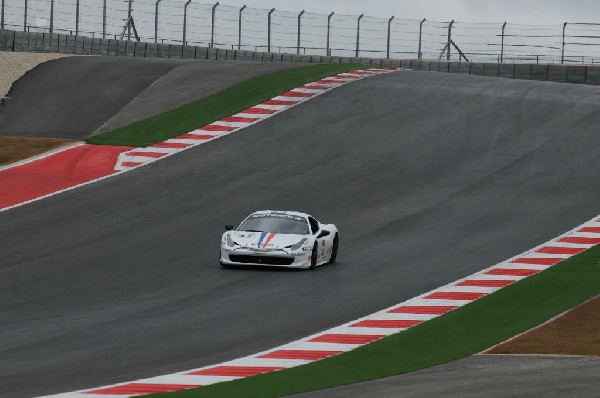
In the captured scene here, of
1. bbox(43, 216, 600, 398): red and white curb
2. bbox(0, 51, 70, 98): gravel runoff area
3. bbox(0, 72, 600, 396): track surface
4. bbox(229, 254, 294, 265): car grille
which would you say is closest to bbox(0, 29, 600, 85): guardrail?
bbox(0, 51, 70, 98): gravel runoff area

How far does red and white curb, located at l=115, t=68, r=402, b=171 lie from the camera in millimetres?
37031

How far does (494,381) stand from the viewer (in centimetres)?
1430

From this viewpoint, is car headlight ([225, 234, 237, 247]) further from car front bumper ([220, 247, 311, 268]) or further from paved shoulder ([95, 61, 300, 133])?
paved shoulder ([95, 61, 300, 133])

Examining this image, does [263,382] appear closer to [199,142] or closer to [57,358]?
[57,358]

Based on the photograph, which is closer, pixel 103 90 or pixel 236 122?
pixel 236 122

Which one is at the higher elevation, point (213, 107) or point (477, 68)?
point (477, 68)

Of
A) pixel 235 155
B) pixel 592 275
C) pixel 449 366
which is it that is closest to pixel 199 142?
pixel 235 155

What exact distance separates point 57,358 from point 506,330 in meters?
6.47

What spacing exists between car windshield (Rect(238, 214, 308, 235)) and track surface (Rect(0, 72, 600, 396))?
3.47ft

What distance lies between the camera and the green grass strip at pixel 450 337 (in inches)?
590

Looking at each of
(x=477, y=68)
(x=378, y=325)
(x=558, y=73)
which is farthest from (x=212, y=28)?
(x=378, y=325)

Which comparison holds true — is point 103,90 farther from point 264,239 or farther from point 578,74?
point 264,239

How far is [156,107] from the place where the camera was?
43.6 meters

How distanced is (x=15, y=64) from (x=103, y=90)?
5.04 metres
